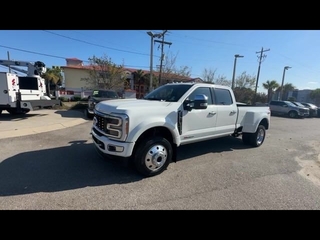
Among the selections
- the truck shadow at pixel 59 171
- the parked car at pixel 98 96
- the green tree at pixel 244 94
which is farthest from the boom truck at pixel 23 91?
the green tree at pixel 244 94

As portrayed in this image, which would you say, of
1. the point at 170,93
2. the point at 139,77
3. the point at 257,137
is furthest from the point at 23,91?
the point at 139,77

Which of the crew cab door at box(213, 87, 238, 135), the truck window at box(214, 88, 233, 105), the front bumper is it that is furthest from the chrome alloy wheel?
the truck window at box(214, 88, 233, 105)

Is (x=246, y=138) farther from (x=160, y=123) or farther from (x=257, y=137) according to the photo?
(x=160, y=123)

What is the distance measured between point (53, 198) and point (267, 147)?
666cm

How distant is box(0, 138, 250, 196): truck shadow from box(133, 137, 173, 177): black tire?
0.88 ft

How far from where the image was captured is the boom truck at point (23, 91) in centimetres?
889

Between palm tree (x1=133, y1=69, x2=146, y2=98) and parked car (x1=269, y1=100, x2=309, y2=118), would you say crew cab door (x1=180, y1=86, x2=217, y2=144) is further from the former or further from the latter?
palm tree (x1=133, y1=69, x2=146, y2=98)

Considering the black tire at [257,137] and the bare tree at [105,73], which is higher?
the bare tree at [105,73]

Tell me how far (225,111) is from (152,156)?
2.69 meters

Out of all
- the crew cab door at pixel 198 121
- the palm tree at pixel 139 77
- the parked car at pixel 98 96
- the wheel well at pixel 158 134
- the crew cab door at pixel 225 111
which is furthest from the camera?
the palm tree at pixel 139 77

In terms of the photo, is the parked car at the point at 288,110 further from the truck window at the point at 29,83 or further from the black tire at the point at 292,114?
the truck window at the point at 29,83
